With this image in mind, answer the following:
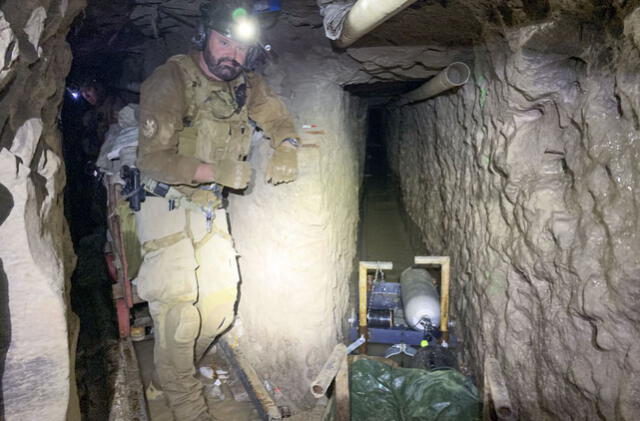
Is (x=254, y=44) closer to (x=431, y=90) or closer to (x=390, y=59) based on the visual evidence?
(x=390, y=59)

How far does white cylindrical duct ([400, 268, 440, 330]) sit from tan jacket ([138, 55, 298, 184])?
5.95 ft

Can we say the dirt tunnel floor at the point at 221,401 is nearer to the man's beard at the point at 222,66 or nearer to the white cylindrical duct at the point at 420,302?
the white cylindrical duct at the point at 420,302

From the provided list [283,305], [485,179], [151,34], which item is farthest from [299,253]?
[151,34]

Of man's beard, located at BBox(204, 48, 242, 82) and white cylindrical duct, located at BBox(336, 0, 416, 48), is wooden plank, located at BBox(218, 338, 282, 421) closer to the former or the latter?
man's beard, located at BBox(204, 48, 242, 82)

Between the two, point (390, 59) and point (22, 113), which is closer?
point (22, 113)

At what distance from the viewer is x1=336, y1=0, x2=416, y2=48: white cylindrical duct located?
1859mm

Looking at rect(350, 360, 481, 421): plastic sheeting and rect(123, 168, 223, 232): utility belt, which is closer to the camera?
rect(350, 360, 481, 421): plastic sheeting

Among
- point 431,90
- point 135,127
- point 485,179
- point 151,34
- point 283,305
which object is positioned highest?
point 151,34

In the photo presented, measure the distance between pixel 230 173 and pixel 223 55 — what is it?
0.81 meters

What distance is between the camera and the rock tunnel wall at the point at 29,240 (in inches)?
54.4

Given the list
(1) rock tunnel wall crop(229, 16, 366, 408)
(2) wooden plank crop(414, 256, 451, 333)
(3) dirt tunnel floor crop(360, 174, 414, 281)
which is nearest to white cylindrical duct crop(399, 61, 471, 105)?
(1) rock tunnel wall crop(229, 16, 366, 408)

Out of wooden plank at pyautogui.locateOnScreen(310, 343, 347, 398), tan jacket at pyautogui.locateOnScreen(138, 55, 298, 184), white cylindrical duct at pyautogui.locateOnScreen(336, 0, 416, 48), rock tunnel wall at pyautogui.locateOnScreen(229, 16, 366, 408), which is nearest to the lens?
white cylindrical duct at pyautogui.locateOnScreen(336, 0, 416, 48)

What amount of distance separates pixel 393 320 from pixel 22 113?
10.2ft

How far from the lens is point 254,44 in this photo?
2.82 m
